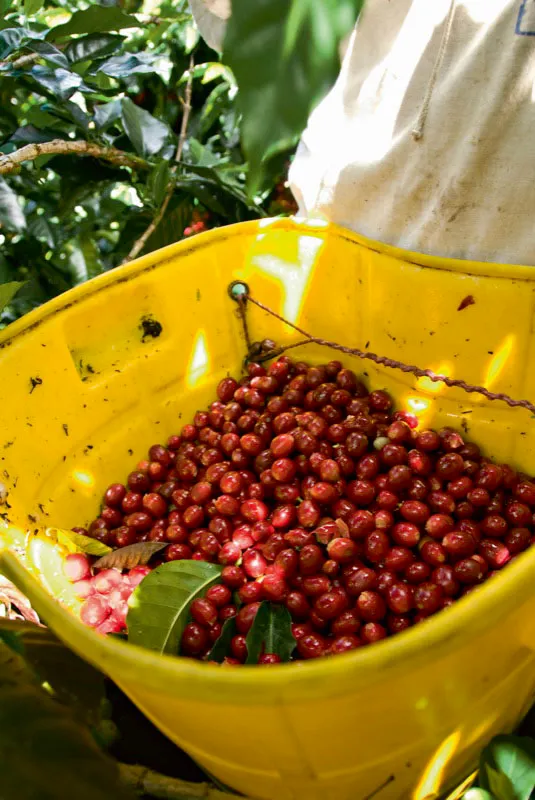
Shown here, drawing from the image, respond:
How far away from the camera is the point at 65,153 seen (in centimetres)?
178

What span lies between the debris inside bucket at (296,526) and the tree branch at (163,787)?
0.21 m

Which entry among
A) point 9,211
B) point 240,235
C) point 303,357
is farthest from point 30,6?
point 303,357

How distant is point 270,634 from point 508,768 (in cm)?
45

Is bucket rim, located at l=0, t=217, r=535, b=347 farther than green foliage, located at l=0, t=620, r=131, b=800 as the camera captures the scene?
Yes

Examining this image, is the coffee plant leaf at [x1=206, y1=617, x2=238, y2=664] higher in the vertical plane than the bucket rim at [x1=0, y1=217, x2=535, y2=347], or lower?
lower

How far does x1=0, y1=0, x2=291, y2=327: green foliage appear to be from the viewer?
1566mm

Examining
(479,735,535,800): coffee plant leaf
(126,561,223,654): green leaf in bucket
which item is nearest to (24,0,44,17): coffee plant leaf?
(126,561,223,654): green leaf in bucket

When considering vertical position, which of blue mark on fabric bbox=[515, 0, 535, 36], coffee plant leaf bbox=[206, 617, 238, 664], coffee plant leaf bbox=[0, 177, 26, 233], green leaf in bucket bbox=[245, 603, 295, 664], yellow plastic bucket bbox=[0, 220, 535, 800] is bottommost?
coffee plant leaf bbox=[206, 617, 238, 664]

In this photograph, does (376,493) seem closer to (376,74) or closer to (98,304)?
(98,304)

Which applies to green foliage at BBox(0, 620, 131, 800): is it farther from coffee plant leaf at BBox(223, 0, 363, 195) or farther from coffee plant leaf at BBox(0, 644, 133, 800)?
coffee plant leaf at BBox(223, 0, 363, 195)

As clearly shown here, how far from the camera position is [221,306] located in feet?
6.04

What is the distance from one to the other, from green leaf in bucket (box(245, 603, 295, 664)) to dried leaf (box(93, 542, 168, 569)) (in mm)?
393

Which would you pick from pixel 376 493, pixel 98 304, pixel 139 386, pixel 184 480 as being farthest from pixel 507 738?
pixel 98 304

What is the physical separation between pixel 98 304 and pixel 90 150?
473 mm
